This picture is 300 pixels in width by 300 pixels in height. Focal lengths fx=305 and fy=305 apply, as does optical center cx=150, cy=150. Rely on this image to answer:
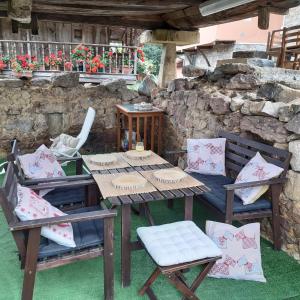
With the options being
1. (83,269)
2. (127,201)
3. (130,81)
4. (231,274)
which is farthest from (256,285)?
(130,81)

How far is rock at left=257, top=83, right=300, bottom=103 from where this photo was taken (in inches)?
109

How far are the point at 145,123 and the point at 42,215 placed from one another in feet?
9.12

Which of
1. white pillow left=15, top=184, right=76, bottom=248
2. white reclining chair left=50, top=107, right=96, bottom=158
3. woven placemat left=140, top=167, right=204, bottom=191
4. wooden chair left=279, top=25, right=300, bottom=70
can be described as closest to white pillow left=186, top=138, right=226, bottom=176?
woven placemat left=140, top=167, right=204, bottom=191

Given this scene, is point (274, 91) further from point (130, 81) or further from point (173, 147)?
point (130, 81)

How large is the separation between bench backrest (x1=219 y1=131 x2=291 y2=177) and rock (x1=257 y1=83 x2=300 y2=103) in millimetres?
468

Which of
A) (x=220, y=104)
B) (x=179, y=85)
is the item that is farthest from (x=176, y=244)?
(x=179, y=85)

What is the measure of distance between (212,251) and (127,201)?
595 millimetres

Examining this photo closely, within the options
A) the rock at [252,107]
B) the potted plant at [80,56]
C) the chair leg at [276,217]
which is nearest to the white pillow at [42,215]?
the chair leg at [276,217]

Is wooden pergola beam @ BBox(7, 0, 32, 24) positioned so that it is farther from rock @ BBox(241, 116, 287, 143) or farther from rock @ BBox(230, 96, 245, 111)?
rock @ BBox(241, 116, 287, 143)

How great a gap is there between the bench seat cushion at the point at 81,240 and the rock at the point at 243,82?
2.21 metres

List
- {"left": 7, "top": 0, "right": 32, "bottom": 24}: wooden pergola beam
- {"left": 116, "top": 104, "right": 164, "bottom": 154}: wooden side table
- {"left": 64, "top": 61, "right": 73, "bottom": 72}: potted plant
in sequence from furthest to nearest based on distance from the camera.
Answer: {"left": 64, "top": 61, "right": 73, "bottom": 72}: potted plant, {"left": 116, "top": 104, "right": 164, "bottom": 154}: wooden side table, {"left": 7, "top": 0, "right": 32, "bottom": 24}: wooden pergola beam

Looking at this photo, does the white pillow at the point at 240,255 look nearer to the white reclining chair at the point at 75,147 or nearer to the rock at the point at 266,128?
the rock at the point at 266,128

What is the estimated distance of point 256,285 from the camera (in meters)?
2.15

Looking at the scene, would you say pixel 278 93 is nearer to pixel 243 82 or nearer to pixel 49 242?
pixel 243 82
